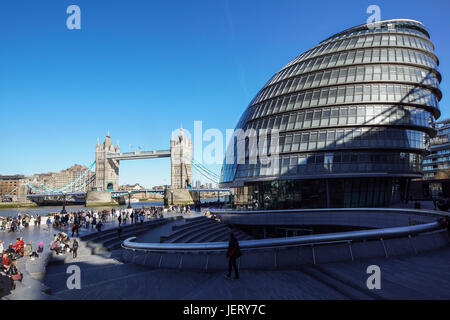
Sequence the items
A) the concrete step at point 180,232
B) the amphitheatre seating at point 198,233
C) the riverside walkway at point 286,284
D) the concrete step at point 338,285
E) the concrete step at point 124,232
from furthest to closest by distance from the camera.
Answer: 1. the amphitheatre seating at point 198,233
2. the concrete step at point 124,232
3. the concrete step at point 180,232
4. the riverside walkway at point 286,284
5. the concrete step at point 338,285

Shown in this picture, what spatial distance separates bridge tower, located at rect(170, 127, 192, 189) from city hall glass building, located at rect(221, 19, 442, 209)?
12531cm

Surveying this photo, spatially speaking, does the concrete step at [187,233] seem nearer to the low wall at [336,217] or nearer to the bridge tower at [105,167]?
the low wall at [336,217]

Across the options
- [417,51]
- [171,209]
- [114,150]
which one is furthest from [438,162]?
[114,150]

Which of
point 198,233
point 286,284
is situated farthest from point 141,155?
point 286,284

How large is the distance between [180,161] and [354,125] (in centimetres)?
13770

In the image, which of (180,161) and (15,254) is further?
(180,161)

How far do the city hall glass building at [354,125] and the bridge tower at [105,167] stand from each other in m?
158

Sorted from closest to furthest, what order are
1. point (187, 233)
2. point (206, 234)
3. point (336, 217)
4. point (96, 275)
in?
1. point (96, 275)
2. point (187, 233)
3. point (206, 234)
4. point (336, 217)

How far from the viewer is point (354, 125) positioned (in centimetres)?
3303

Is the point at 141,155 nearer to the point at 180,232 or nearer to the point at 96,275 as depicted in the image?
the point at 180,232

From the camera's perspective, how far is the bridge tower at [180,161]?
531 ft

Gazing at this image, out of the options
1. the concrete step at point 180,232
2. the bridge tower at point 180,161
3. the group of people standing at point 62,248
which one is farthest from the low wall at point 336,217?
the bridge tower at point 180,161
